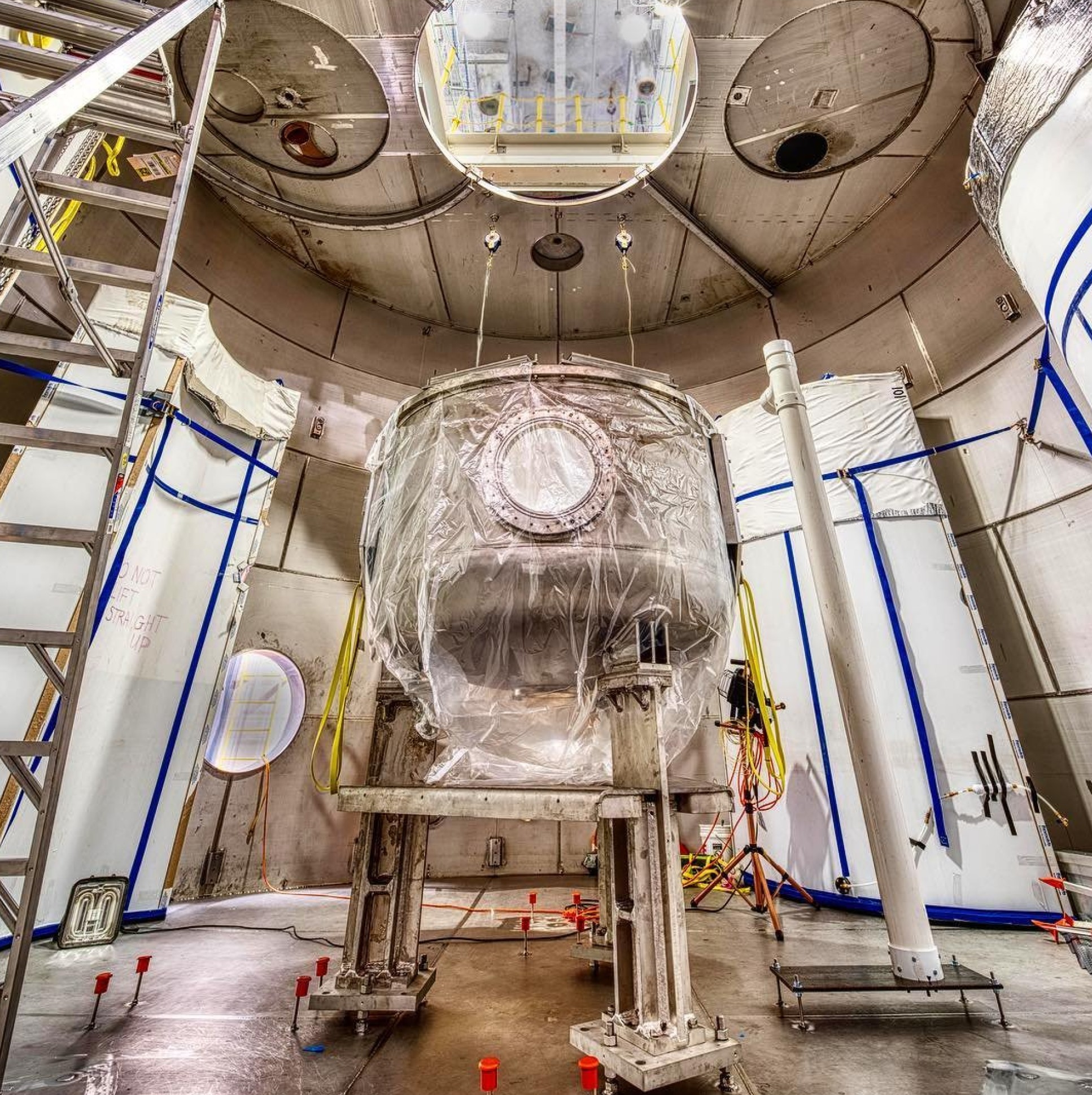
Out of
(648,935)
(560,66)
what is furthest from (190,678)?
(560,66)

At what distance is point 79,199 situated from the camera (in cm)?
180

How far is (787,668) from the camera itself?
13.3ft

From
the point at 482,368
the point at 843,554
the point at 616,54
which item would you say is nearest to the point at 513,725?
the point at 482,368

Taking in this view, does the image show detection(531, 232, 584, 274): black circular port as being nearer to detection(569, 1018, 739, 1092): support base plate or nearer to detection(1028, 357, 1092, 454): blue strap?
detection(1028, 357, 1092, 454): blue strap

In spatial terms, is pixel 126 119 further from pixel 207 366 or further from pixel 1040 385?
pixel 1040 385

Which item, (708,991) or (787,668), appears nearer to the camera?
(708,991)

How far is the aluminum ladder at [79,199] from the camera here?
1.31 m

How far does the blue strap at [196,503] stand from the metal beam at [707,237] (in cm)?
437

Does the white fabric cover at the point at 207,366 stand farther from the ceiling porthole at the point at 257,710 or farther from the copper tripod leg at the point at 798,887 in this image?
the copper tripod leg at the point at 798,887

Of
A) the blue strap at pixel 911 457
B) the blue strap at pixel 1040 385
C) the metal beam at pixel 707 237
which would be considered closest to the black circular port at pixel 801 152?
the metal beam at pixel 707 237

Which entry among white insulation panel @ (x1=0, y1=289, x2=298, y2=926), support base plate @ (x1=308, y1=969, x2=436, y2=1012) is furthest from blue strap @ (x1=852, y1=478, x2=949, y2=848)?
white insulation panel @ (x1=0, y1=289, x2=298, y2=926)

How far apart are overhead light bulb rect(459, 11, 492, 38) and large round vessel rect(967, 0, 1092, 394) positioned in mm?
3598

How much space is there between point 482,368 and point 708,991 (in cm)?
288

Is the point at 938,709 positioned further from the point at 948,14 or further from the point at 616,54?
the point at 616,54
